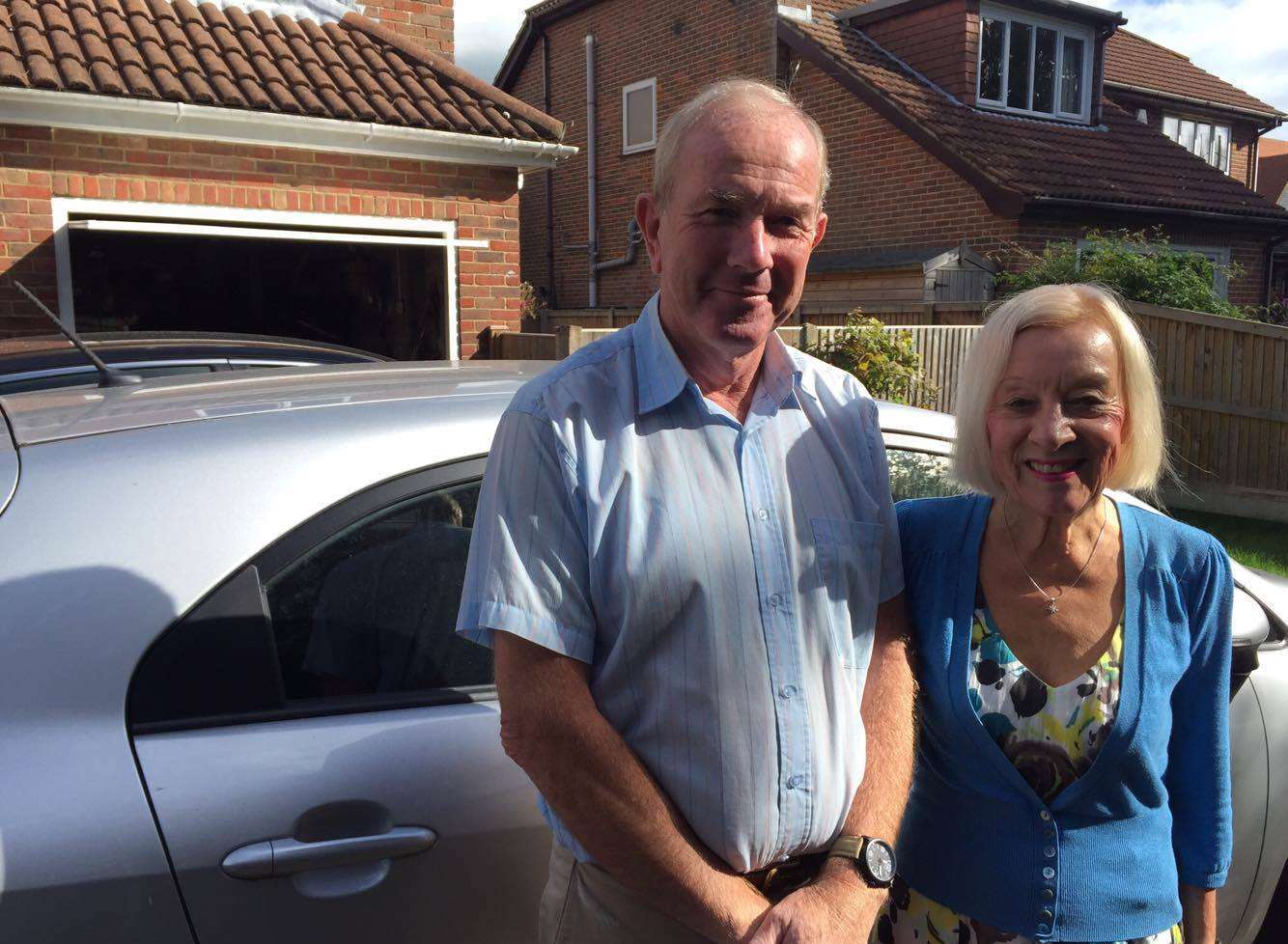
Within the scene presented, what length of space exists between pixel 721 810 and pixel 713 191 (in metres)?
0.89

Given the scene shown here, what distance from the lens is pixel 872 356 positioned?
28.5ft

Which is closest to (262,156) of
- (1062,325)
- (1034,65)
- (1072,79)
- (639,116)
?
(1062,325)

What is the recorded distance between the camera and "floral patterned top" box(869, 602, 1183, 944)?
1.77 meters

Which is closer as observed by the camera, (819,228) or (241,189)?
(819,228)

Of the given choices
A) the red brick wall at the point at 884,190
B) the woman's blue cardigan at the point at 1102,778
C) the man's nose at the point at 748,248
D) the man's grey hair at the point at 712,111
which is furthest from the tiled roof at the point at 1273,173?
the man's nose at the point at 748,248

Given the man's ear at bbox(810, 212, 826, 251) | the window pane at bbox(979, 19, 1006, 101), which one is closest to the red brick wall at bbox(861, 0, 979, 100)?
the window pane at bbox(979, 19, 1006, 101)

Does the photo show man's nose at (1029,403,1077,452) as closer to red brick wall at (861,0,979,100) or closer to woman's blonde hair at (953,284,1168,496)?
woman's blonde hair at (953,284,1168,496)

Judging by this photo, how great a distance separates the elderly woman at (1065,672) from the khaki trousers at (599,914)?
0.56m

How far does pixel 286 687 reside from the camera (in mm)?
1805

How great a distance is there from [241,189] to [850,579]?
728cm

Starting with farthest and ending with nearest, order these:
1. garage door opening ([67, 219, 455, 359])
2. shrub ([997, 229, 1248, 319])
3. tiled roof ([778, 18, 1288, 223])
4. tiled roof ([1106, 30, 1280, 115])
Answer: tiled roof ([1106, 30, 1280, 115]) → tiled roof ([778, 18, 1288, 223]) → shrub ([997, 229, 1248, 319]) → garage door opening ([67, 219, 455, 359])

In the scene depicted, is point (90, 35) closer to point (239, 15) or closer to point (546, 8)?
point (239, 15)

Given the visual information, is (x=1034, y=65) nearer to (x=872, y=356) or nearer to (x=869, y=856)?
(x=872, y=356)

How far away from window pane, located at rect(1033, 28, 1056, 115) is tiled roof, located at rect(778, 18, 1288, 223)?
0.34m
